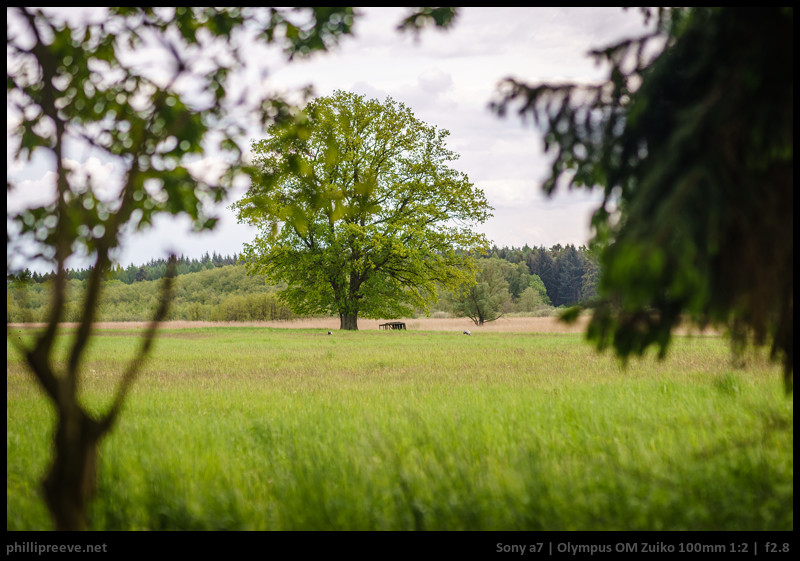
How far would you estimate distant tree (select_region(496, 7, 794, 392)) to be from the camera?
2029mm

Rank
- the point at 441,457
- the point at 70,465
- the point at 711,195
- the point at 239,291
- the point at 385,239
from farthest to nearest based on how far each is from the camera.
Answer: the point at 239,291, the point at 385,239, the point at 441,457, the point at 70,465, the point at 711,195

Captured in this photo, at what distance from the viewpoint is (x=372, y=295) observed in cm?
3100

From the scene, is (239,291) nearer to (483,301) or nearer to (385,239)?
(483,301)

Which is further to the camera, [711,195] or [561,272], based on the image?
[561,272]

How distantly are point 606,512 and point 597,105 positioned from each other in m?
2.47

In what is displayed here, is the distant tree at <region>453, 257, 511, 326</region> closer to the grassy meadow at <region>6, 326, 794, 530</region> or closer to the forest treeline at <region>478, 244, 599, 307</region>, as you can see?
the grassy meadow at <region>6, 326, 794, 530</region>

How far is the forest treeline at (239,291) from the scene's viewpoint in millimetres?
37875

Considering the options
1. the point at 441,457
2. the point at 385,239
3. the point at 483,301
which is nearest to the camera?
the point at 441,457

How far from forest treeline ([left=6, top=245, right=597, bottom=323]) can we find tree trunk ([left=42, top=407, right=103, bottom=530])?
604 millimetres

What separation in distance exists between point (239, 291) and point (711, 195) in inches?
4097

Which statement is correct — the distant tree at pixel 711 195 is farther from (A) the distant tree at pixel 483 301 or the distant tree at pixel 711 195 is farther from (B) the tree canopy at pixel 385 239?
(A) the distant tree at pixel 483 301

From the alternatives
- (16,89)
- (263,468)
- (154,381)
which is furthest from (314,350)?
(16,89)

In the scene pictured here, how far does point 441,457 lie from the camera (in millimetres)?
4172

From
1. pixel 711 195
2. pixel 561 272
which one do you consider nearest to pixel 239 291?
pixel 561 272
